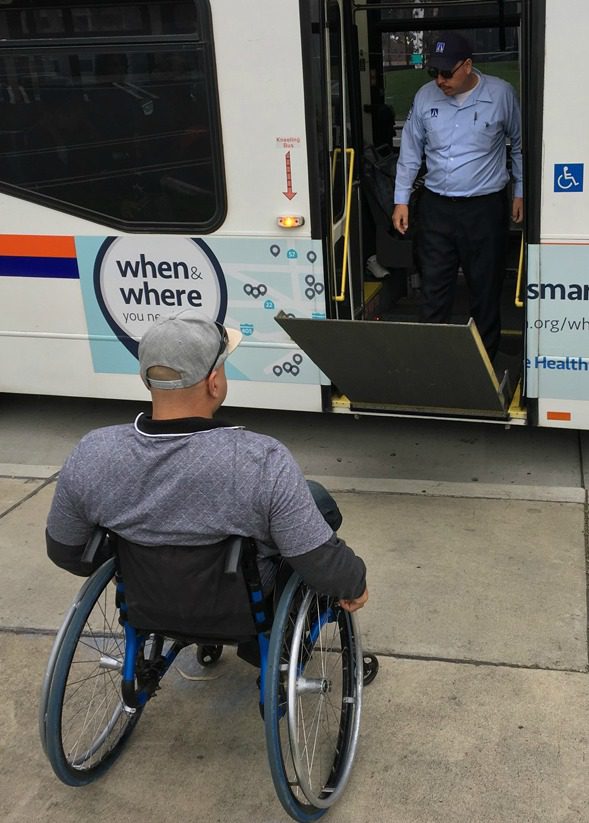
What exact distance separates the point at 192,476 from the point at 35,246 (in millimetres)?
3037

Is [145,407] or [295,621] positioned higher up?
[295,621]

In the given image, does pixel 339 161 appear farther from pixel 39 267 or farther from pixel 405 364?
pixel 39 267

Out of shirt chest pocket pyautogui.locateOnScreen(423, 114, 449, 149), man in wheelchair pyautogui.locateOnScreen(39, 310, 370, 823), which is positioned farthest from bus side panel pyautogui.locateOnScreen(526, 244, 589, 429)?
man in wheelchair pyautogui.locateOnScreen(39, 310, 370, 823)

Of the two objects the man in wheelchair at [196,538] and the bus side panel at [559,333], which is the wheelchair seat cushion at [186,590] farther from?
the bus side panel at [559,333]

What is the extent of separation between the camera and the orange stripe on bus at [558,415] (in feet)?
14.0

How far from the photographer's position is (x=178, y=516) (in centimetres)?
220

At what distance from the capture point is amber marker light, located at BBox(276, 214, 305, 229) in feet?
14.1

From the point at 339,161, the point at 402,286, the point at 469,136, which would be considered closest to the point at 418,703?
the point at 469,136

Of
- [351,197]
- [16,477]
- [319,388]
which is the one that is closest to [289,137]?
[351,197]

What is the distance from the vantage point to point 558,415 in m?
4.29

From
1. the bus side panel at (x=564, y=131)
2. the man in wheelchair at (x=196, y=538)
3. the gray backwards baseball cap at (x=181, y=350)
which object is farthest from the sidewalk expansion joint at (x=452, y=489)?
the gray backwards baseball cap at (x=181, y=350)

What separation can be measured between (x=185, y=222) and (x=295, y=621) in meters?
2.64

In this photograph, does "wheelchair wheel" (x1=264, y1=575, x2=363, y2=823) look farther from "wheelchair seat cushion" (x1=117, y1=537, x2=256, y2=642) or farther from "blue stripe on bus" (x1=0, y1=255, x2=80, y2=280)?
"blue stripe on bus" (x1=0, y1=255, x2=80, y2=280)

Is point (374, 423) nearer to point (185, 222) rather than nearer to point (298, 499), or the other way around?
point (185, 222)
